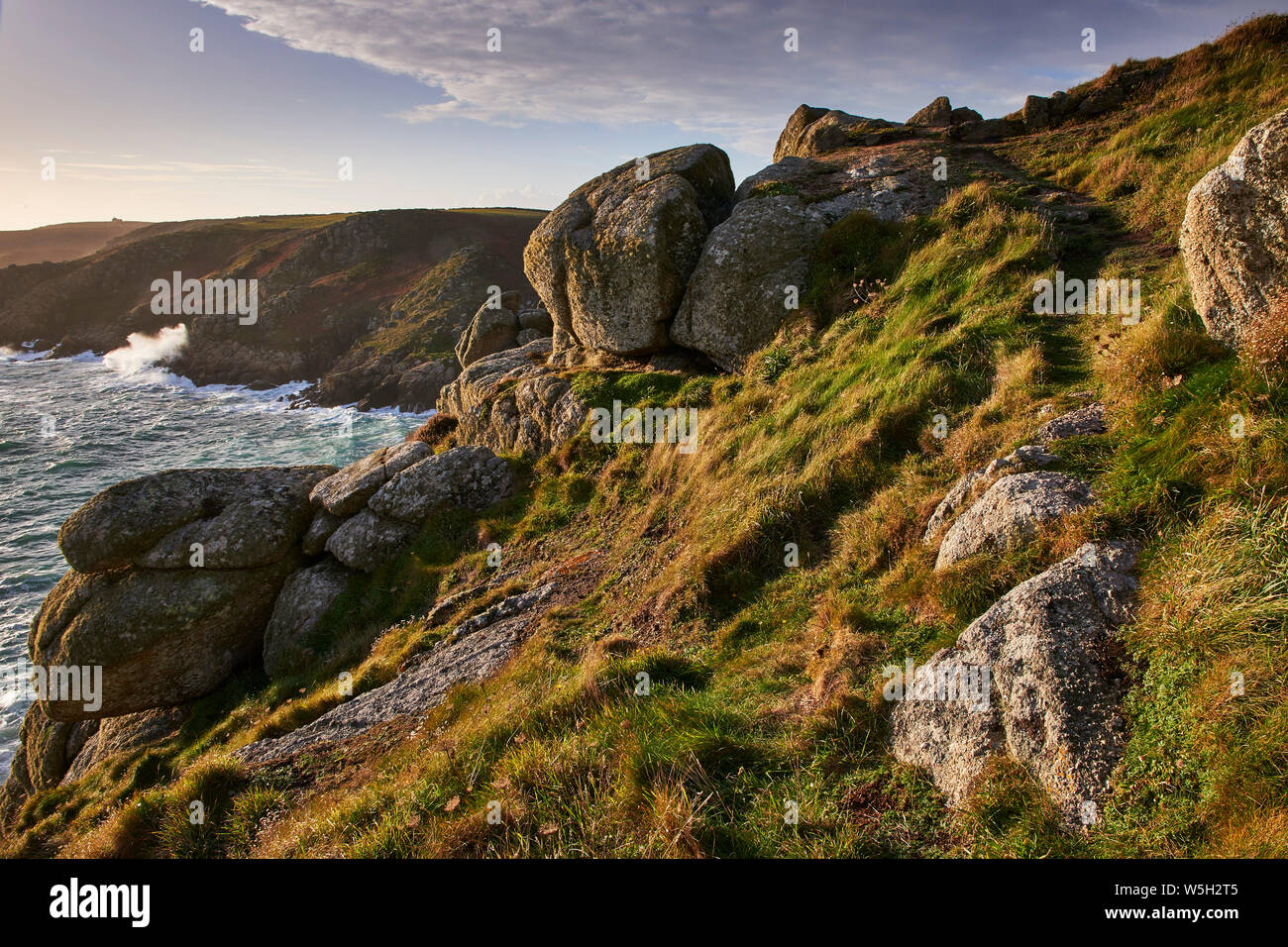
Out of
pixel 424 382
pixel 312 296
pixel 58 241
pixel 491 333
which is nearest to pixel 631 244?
pixel 491 333

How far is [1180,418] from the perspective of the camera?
17.7 ft

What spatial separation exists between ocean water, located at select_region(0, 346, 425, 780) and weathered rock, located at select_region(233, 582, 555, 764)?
1942 cm

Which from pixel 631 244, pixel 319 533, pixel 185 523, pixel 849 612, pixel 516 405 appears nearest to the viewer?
pixel 849 612

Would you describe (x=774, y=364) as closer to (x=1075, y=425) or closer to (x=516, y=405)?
(x=1075, y=425)

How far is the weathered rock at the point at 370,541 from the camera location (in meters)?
16.1

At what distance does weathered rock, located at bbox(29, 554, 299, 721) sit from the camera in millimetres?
15352

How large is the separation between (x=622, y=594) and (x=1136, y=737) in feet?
23.7

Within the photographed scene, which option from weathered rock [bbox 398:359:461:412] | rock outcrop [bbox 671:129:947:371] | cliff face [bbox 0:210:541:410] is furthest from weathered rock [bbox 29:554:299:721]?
cliff face [bbox 0:210:541:410]

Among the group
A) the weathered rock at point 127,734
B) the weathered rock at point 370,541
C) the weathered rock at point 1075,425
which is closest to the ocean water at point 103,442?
the weathered rock at point 127,734

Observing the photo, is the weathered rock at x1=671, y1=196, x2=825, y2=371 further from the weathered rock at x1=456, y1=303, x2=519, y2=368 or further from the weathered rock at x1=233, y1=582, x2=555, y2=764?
the weathered rock at x1=456, y1=303, x2=519, y2=368

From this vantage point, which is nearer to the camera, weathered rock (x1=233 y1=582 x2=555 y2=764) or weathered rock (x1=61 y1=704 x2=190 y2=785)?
weathered rock (x1=233 y1=582 x2=555 y2=764)

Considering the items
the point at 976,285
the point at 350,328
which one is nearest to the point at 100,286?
the point at 350,328

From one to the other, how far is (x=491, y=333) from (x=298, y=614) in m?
16.1

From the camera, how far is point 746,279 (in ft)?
52.9
